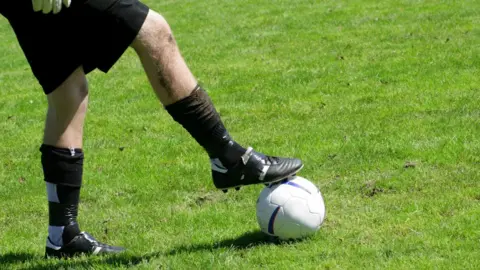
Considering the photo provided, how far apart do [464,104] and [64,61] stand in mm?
5009

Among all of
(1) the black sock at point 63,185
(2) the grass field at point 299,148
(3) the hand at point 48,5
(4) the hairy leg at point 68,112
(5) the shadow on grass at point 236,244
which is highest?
(3) the hand at point 48,5

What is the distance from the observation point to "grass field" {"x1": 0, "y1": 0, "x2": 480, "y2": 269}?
16.1 ft

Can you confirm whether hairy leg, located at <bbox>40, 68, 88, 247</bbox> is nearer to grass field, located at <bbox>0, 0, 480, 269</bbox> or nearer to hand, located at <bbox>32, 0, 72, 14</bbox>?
grass field, located at <bbox>0, 0, 480, 269</bbox>

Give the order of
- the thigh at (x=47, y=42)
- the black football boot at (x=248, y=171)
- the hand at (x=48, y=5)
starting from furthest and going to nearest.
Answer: the black football boot at (x=248, y=171)
the thigh at (x=47, y=42)
the hand at (x=48, y=5)

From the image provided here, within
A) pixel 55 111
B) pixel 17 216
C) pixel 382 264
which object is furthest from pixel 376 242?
pixel 17 216

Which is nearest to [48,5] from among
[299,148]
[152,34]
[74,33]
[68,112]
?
[74,33]

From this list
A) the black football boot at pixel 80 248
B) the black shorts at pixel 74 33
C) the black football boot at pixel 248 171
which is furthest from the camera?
the black football boot at pixel 80 248

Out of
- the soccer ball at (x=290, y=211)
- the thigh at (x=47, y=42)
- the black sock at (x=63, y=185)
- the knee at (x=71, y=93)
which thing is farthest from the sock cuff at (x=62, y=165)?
the soccer ball at (x=290, y=211)

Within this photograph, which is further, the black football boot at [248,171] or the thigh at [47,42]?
the black football boot at [248,171]

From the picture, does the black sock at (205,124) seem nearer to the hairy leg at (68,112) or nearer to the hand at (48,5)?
the hairy leg at (68,112)

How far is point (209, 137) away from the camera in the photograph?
4723 millimetres

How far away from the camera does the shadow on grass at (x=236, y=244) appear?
4961 mm

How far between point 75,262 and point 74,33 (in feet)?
4.38

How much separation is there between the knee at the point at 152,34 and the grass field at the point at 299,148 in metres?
1.21
